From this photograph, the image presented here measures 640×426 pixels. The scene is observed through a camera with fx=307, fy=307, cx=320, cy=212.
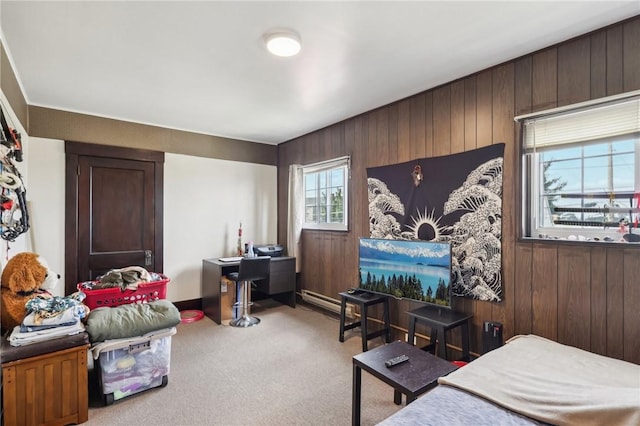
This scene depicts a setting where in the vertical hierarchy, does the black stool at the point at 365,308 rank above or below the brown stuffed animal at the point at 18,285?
below

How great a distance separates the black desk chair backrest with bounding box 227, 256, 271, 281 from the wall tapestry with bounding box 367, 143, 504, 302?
1577 mm

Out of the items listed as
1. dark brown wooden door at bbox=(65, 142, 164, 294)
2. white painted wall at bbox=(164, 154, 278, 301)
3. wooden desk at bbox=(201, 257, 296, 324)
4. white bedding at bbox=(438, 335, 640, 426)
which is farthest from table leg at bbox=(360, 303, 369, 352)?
dark brown wooden door at bbox=(65, 142, 164, 294)

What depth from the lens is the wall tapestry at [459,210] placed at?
2.48m

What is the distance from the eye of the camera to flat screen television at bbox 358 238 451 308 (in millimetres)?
2623

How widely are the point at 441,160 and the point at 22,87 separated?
3.98 m

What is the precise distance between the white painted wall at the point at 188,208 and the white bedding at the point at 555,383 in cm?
367

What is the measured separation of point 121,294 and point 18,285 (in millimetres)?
1032

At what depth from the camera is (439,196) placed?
286 centimetres

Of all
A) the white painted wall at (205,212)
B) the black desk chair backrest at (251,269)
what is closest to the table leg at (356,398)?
the black desk chair backrest at (251,269)

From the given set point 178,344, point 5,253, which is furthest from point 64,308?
point 178,344

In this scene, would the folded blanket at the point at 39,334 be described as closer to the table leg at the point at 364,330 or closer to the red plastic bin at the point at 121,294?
the red plastic bin at the point at 121,294

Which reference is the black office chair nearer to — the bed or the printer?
the printer

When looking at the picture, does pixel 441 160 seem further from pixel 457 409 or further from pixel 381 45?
pixel 457 409

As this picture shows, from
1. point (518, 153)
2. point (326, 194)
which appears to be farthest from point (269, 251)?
point (518, 153)
